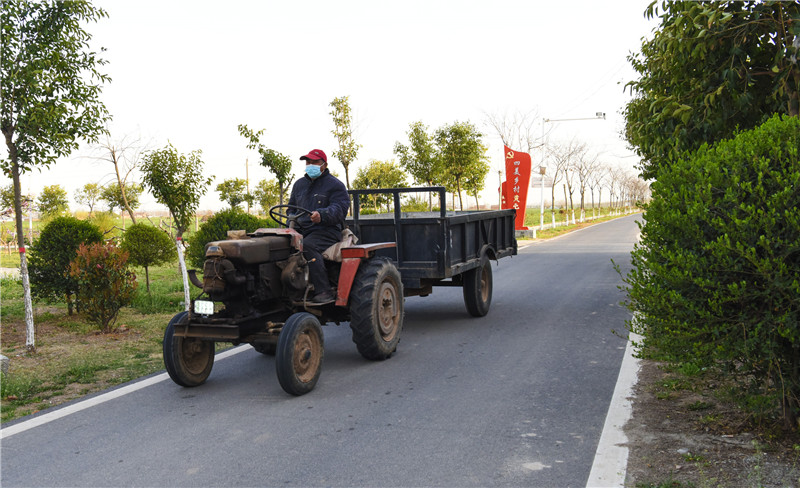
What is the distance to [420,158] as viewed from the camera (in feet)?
106

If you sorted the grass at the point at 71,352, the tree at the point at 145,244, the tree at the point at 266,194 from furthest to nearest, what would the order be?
the tree at the point at 266,194 < the tree at the point at 145,244 < the grass at the point at 71,352

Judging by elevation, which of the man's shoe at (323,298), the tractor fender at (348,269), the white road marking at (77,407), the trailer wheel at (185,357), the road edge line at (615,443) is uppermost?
the tractor fender at (348,269)

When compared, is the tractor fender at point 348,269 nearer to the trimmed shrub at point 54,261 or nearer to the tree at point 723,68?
the tree at point 723,68

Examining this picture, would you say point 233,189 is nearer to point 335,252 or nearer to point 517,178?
point 517,178

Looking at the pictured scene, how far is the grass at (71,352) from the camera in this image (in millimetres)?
5988

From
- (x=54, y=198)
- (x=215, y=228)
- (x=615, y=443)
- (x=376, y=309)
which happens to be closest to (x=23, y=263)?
(x=215, y=228)

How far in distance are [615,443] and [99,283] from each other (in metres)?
7.29

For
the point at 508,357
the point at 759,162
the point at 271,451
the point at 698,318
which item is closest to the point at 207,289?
the point at 271,451

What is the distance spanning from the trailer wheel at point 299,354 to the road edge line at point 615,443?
2592mm

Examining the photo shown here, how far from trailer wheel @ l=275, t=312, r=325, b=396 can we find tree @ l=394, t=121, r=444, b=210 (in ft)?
84.4

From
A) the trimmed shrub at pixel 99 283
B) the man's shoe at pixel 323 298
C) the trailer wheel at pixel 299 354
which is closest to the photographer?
the trailer wheel at pixel 299 354

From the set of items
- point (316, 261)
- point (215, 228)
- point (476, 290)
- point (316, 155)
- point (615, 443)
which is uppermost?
point (316, 155)

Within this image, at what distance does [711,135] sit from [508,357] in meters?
3.69

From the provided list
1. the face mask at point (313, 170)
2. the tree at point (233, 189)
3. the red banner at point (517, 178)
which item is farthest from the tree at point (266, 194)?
the face mask at point (313, 170)
